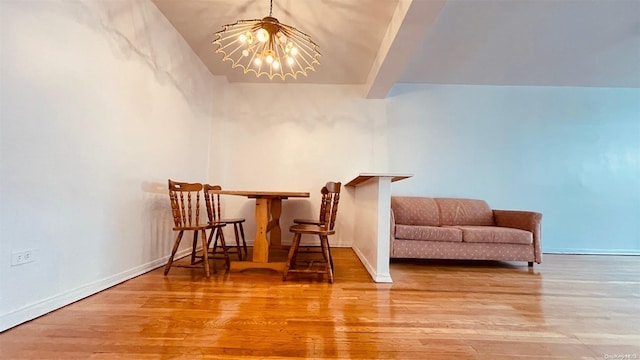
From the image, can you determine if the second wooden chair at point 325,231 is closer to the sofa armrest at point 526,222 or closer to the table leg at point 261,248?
the table leg at point 261,248

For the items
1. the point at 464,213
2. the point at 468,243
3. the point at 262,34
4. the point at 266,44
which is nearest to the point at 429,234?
the point at 468,243

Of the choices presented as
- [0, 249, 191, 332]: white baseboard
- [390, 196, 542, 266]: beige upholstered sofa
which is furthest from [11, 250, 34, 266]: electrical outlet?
[390, 196, 542, 266]: beige upholstered sofa

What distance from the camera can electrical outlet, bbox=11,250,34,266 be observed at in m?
1.44

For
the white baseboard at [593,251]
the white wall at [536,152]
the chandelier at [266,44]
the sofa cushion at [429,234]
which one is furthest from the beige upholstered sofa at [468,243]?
the chandelier at [266,44]

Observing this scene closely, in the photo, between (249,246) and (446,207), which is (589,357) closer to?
(446,207)

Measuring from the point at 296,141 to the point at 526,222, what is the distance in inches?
122

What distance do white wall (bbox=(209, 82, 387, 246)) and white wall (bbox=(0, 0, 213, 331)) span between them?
133 cm

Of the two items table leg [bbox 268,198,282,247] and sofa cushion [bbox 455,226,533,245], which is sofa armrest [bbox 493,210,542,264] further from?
table leg [bbox 268,198,282,247]

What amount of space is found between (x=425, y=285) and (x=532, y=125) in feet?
11.3

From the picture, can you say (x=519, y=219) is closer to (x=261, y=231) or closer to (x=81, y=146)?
(x=261, y=231)

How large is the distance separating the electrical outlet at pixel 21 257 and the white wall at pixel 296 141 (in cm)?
272

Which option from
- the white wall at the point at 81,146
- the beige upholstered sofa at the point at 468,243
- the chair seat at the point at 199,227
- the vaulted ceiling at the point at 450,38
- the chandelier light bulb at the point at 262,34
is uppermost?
the vaulted ceiling at the point at 450,38

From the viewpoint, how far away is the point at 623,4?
2.62 metres

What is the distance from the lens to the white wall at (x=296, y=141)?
14.0 ft
